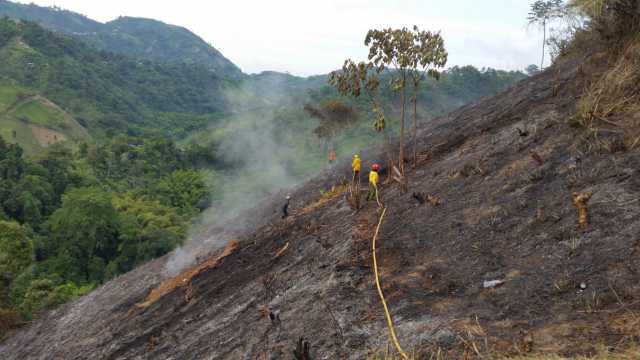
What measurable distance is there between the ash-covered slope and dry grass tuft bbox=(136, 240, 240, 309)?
1.23ft

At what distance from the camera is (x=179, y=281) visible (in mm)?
16891

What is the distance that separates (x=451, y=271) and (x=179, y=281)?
1065 cm

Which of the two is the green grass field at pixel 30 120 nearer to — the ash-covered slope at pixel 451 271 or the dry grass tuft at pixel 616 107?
the ash-covered slope at pixel 451 271

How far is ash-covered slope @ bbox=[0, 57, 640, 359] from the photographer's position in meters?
6.89

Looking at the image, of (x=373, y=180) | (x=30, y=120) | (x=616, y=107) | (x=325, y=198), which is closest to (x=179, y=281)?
(x=325, y=198)

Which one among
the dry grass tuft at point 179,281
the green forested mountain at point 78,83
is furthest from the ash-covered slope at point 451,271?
the green forested mountain at point 78,83

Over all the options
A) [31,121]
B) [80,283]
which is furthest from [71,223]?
[31,121]

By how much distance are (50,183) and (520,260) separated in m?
77.7

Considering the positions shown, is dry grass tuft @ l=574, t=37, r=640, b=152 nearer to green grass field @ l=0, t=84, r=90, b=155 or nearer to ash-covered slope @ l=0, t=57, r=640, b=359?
ash-covered slope @ l=0, t=57, r=640, b=359

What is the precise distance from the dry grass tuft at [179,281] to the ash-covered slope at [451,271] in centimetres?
37

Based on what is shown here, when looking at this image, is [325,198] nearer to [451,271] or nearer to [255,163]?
[451,271]

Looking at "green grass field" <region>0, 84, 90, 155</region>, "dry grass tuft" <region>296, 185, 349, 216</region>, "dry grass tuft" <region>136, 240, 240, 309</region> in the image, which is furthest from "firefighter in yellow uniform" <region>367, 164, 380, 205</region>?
"green grass field" <region>0, 84, 90, 155</region>

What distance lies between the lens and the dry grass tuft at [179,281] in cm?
1620

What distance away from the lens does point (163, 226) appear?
62812 mm
